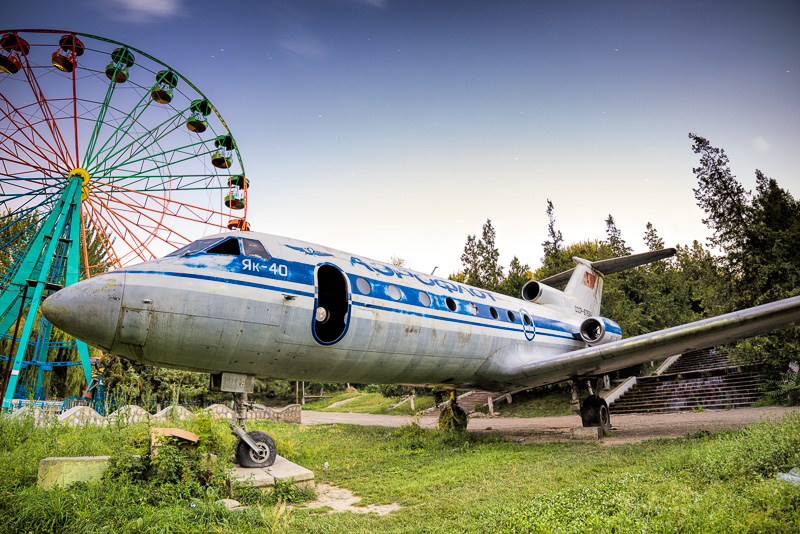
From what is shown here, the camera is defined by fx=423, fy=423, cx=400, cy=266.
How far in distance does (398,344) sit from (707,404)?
19063 mm

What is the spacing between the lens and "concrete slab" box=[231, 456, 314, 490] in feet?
20.0

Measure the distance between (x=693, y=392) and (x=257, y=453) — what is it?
911 inches

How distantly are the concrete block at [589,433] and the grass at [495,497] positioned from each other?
301 centimetres

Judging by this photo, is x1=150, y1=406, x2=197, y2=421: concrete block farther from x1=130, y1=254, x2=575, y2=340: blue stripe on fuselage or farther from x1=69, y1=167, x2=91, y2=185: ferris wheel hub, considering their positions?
x1=69, y1=167, x2=91, y2=185: ferris wheel hub

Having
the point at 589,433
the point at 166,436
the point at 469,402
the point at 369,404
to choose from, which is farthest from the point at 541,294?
the point at 369,404

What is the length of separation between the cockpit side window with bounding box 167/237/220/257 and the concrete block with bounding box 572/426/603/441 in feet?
32.9

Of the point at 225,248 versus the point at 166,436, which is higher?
the point at 225,248

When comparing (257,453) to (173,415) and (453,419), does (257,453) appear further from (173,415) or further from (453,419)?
(453,419)

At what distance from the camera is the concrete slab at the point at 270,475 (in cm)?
608

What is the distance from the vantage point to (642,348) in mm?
9734

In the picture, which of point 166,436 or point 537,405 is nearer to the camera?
point 166,436

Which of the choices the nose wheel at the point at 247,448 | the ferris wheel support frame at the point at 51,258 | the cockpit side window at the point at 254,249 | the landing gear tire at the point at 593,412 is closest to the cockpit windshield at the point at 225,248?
the cockpit side window at the point at 254,249

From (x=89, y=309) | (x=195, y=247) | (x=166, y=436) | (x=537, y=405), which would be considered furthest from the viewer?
(x=537, y=405)

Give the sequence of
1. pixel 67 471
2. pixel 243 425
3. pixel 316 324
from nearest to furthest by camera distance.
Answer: pixel 67 471 < pixel 243 425 < pixel 316 324
